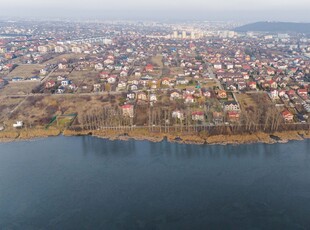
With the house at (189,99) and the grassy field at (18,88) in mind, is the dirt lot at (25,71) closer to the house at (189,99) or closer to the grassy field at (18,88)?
the grassy field at (18,88)

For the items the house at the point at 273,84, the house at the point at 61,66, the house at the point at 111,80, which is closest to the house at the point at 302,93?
the house at the point at 273,84

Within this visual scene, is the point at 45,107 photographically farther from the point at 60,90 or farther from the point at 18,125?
the point at 60,90

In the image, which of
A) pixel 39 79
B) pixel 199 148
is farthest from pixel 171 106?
pixel 39 79

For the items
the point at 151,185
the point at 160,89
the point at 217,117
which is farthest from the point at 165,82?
the point at 151,185

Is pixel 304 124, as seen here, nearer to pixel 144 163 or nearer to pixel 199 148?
pixel 199 148

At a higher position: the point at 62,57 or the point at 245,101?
the point at 245,101

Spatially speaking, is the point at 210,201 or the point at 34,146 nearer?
the point at 210,201
